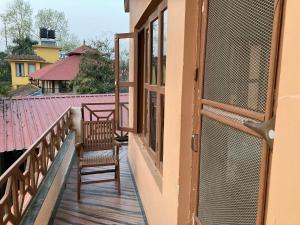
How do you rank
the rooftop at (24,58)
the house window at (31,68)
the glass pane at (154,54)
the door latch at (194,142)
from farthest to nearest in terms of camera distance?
the house window at (31,68) → the rooftop at (24,58) → the glass pane at (154,54) → the door latch at (194,142)

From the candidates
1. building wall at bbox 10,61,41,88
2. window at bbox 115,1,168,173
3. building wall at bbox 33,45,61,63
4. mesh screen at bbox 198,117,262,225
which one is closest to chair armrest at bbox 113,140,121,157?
window at bbox 115,1,168,173

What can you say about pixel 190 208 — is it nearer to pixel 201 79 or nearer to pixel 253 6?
pixel 201 79

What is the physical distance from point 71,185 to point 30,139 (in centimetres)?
288

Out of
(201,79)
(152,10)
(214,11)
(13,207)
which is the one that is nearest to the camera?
(214,11)

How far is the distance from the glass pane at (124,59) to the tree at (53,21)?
22.3 meters

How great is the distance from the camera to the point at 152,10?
2.64 metres

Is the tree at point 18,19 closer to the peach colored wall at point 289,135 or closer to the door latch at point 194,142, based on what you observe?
the door latch at point 194,142

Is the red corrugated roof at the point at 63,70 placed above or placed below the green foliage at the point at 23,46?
below

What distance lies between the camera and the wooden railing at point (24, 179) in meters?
1.91

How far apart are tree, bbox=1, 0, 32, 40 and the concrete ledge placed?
23.3m

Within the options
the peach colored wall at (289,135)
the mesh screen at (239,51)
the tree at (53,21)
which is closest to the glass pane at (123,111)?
the mesh screen at (239,51)

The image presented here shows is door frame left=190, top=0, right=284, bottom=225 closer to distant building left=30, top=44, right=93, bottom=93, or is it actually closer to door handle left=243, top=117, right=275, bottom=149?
door handle left=243, top=117, right=275, bottom=149

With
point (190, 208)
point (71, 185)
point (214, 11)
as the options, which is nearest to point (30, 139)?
point (71, 185)

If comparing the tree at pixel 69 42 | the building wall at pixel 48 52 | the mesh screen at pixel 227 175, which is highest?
the tree at pixel 69 42
